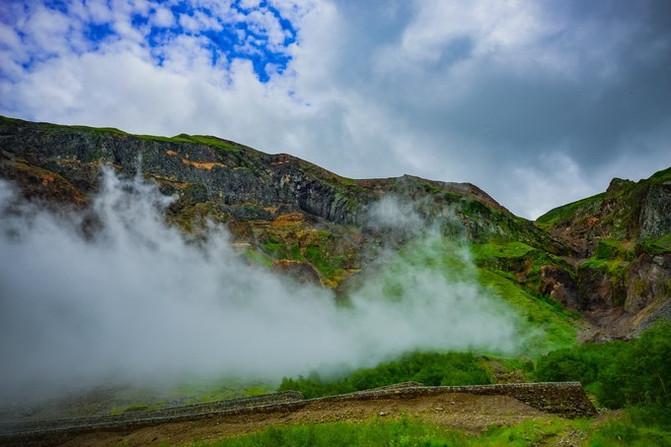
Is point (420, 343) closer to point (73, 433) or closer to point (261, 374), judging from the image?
point (261, 374)

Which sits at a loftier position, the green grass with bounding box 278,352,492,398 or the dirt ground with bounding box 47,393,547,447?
the dirt ground with bounding box 47,393,547,447

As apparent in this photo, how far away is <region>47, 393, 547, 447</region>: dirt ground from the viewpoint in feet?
87.3

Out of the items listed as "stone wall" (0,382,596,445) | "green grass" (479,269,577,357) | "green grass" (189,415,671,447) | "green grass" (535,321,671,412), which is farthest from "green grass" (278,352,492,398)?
"green grass" (189,415,671,447)

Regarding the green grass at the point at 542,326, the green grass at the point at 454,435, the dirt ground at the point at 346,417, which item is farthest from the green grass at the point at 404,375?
the green grass at the point at 454,435

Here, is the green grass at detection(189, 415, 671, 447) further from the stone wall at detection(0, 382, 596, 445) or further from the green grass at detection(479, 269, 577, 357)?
the green grass at detection(479, 269, 577, 357)

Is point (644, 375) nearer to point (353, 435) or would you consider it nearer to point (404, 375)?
point (353, 435)

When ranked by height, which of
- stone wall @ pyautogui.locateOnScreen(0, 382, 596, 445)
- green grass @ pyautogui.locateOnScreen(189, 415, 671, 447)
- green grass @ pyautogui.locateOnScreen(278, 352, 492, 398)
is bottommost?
green grass @ pyautogui.locateOnScreen(278, 352, 492, 398)

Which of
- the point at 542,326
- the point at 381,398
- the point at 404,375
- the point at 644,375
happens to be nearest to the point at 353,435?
the point at 381,398

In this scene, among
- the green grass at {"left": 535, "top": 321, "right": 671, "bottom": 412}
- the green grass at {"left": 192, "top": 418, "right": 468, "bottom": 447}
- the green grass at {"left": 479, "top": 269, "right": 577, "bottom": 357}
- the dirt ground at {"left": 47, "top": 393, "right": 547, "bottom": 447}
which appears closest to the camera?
the green grass at {"left": 192, "top": 418, "right": 468, "bottom": 447}

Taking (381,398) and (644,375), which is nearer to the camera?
(381,398)

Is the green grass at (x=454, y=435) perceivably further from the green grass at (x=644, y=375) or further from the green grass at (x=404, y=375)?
the green grass at (x=404, y=375)

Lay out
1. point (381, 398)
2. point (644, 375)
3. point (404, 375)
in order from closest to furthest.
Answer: point (381, 398)
point (644, 375)
point (404, 375)

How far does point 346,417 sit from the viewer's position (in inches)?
1153

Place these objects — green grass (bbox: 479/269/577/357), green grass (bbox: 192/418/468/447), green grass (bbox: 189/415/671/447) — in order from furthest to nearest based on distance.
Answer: green grass (bbox: 479/269/577/357) < green grass (bbox: 192/418/468/447) < green grass (bbox: 189/415/671/447)
